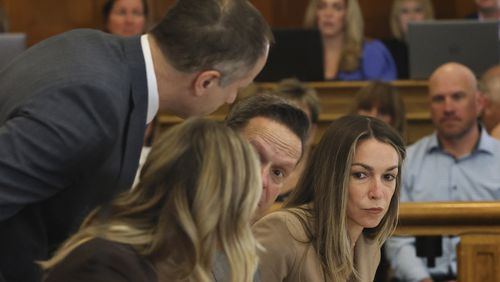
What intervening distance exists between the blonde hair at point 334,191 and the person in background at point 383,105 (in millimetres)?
2080

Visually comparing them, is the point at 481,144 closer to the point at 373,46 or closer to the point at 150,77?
the point at 373,46

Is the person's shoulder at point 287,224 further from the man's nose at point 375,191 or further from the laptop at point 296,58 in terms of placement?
the laptop at point 296,58

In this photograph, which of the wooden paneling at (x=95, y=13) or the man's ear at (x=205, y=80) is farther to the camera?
the wooden paneling at (x=95, y=13)

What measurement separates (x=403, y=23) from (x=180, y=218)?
15.4 ft

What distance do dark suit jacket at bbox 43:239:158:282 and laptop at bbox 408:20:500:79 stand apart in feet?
13.2

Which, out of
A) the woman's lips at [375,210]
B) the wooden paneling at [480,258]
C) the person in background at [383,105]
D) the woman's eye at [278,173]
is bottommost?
the person in background at [383,105]

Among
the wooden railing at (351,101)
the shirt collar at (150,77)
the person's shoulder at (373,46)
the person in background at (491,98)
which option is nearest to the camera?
the shirt collar at (150,77)

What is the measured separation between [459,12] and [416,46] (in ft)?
6.52

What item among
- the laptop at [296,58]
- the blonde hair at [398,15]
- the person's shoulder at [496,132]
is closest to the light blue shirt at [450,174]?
the person's shoulder at [496,132]

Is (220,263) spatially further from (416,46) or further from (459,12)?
(459,12)

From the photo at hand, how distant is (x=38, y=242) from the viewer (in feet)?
6.10

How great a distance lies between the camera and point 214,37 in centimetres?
179

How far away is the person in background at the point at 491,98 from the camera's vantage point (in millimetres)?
4844

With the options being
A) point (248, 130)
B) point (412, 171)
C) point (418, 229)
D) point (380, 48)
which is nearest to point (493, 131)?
point (412, 171)
